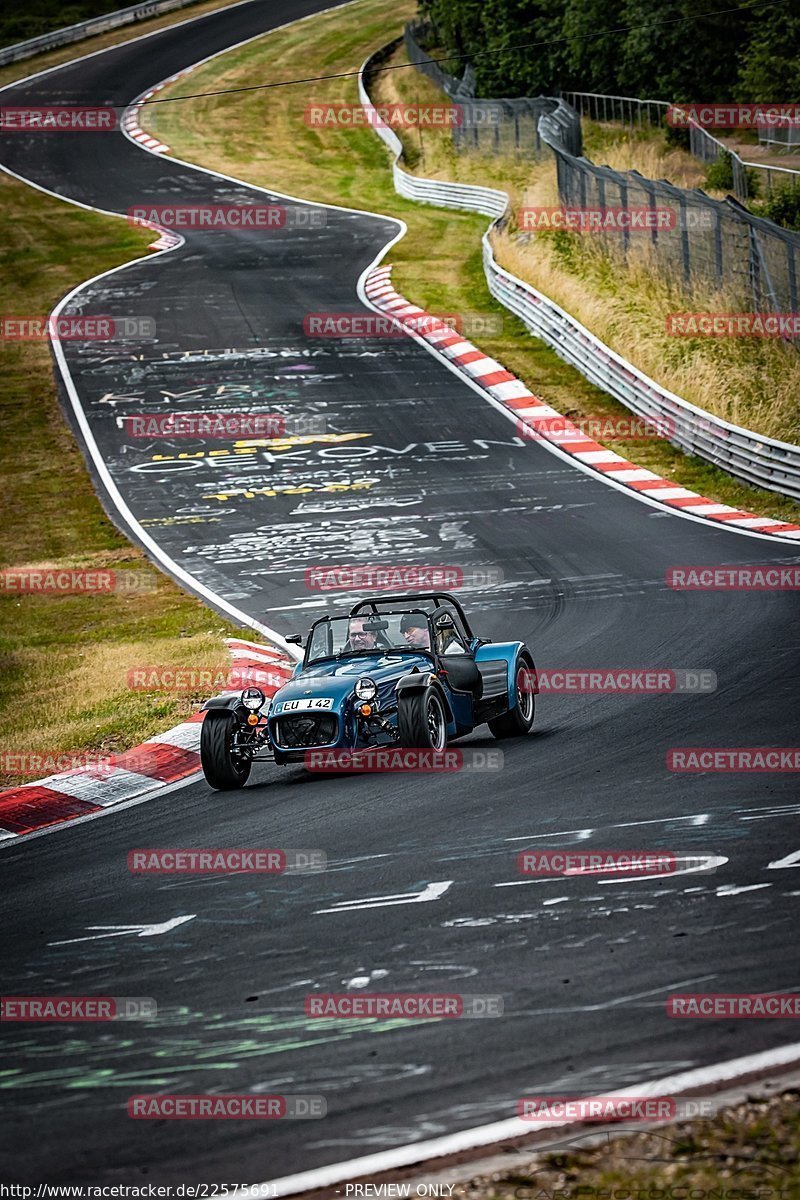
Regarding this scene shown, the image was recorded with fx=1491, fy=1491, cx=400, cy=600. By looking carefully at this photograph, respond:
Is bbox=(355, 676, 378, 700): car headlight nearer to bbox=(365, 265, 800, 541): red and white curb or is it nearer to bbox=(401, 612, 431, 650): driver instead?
bbox=(401, 612, 431, 650): driver

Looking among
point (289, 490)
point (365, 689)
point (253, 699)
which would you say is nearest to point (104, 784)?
point (253, 699)

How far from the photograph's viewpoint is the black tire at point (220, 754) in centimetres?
1103

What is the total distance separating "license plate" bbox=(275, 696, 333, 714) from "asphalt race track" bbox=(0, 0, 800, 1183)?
0.57 meters

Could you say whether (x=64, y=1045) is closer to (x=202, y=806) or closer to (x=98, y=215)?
(x=202, y=806)

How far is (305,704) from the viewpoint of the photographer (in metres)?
11.1

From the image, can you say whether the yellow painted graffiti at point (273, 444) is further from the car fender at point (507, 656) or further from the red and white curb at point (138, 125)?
the red and white curb at point (138, 125)

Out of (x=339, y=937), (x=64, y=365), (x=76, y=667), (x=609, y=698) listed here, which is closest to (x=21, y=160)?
(x=64, y=365)

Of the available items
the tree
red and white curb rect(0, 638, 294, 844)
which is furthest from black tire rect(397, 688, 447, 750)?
→ the tree

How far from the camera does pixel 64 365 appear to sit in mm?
32781

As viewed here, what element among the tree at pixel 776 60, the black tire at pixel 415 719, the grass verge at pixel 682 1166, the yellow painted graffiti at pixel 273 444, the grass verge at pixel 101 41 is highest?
the grass verge at pixel 101 41

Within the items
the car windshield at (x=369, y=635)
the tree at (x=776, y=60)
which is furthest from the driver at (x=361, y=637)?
the tree at (x=776, y=60)

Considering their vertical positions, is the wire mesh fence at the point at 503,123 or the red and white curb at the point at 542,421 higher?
the wire mesh fence at the point at 503,123

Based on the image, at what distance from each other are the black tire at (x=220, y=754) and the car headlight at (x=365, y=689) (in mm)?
964

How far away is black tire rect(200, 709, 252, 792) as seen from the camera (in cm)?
1103
